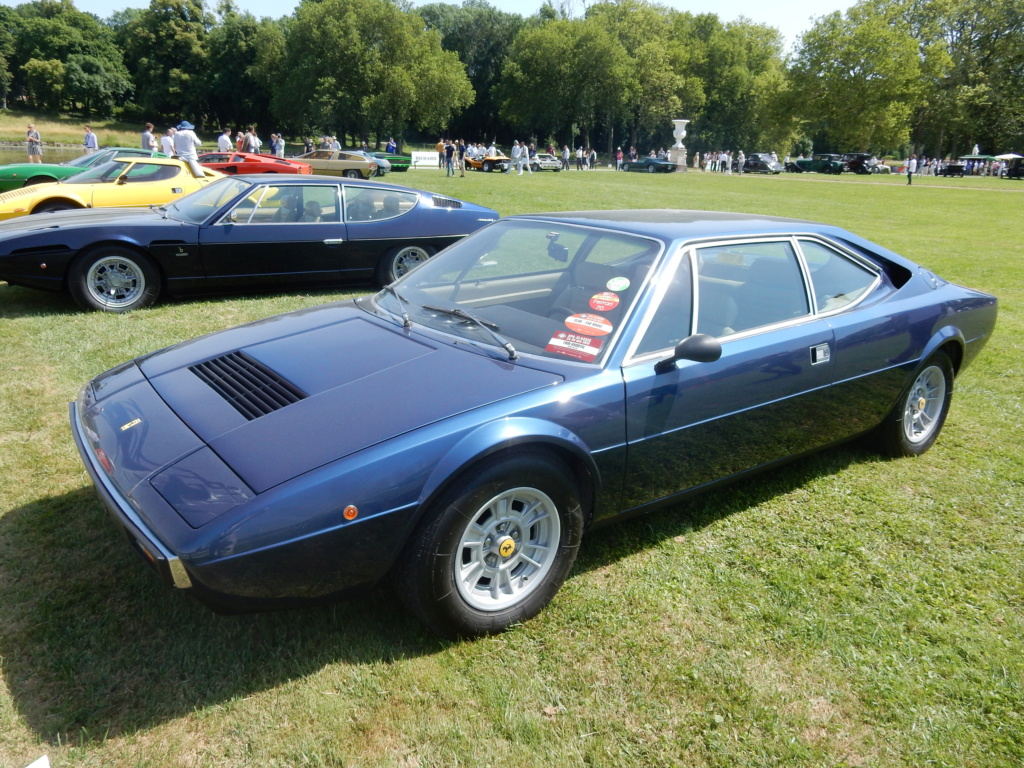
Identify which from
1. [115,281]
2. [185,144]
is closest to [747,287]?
[115,281]

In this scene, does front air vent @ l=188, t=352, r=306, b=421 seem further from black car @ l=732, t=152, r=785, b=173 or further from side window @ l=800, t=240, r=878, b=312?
black car @ l=732, t=152, r=785, b=173

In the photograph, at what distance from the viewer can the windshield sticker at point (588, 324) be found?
9.69ft

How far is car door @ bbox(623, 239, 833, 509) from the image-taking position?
2916mm

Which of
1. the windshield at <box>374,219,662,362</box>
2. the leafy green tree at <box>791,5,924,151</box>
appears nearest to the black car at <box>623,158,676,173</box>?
the leafy green tree at <box>791,5,924,151</box>

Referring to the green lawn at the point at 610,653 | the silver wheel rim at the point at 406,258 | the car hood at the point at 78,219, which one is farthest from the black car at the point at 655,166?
the green lawn at the point at 610,653

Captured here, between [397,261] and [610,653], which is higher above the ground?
[397,261]

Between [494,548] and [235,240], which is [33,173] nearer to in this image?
[235,240]

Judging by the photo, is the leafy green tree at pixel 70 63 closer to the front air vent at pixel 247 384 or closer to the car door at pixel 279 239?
the car door at pixel 279 239

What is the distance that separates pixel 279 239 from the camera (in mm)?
7328

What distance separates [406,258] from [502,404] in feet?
19.4

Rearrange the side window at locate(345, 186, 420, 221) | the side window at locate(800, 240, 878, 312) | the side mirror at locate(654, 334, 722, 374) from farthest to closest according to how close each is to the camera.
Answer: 1. the side window at locate(345, 186, 420, 221)
2. the side window at locate(800, 240, 878, 312)
3. the side mirror at locate(654, 334, 722, 374)

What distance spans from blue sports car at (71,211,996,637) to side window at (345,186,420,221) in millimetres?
4403

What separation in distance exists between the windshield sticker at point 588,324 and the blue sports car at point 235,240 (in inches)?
201

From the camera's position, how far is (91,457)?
2674 millimetres
